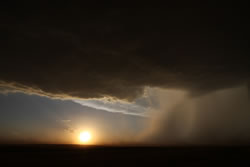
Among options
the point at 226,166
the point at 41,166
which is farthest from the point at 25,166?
the point at 226,166

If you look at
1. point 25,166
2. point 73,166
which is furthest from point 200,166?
point 25,166

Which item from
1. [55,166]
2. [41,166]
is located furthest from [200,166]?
[41,166]

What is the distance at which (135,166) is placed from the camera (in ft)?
62.8

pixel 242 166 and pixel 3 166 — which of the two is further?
pixel 242 166

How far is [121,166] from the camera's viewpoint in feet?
62.9

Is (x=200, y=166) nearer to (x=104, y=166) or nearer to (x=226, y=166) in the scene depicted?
(x=226, y=166)

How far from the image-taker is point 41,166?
18891 millimetres

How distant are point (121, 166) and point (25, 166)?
34.1ft

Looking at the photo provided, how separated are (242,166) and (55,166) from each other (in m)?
21.1

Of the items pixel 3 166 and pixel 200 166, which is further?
pixel 200 166

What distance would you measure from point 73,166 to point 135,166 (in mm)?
6964

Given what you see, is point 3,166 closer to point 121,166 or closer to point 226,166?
point 121,166

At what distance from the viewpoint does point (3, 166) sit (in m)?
18.2

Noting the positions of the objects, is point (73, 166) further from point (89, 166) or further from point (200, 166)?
point (200, 166)
